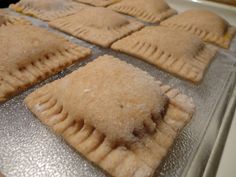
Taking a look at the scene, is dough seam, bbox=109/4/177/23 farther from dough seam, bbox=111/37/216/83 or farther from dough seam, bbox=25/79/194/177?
dough seam, bbox=25/79/194/177

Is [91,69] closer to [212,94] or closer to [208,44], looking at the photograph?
[212,94]

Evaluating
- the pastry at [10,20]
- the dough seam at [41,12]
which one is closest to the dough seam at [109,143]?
the pastry at [10,20]

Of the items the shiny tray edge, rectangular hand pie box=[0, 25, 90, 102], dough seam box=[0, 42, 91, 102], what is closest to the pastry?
rectangular hand pie box=[0, 25, 90, 102]

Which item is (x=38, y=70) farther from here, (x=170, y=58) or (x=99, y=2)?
(x=99, y=2)

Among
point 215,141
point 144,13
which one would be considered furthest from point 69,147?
point 144,13

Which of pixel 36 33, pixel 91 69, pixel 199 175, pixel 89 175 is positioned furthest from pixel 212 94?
pixel 36 33
